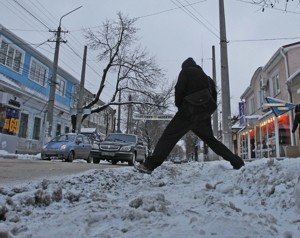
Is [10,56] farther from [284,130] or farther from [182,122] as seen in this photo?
[182,122]

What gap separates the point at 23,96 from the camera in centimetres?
2833

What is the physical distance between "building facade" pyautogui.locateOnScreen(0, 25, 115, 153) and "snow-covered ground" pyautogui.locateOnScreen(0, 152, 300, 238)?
1782 cm

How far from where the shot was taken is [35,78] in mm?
31297

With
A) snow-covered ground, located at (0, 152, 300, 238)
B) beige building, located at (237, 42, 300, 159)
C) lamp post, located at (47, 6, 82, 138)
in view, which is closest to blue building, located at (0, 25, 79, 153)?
lamp post, located at (47, 6, 82, 138)

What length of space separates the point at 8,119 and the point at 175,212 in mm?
19752

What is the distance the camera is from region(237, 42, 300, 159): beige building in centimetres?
1941

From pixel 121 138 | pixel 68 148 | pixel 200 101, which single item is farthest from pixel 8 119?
pixel 200 101

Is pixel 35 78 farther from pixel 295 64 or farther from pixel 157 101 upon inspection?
pixel 295 64

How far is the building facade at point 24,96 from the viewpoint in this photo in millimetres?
21359

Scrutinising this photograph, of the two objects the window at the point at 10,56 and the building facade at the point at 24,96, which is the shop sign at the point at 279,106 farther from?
the window at the point at 10,56

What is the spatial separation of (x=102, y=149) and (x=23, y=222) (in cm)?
1429

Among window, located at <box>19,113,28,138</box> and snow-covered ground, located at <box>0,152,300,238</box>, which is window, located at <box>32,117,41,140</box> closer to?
window, located at <box>19,113,28,138</box>

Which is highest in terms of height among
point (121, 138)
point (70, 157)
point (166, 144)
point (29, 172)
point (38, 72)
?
point (38, 72)

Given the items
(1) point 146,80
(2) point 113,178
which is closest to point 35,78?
(1) point 146,80
